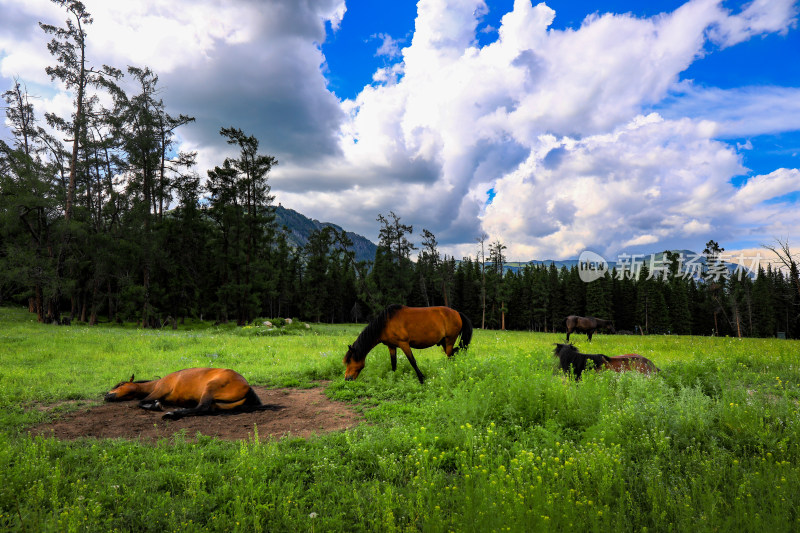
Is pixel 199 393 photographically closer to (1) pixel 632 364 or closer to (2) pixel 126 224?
(1) pixel 632 364

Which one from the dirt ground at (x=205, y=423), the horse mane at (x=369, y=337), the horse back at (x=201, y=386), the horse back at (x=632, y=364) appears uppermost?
the horse mane at (x=369, y=337)

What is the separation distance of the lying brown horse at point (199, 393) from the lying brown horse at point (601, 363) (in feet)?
25.0

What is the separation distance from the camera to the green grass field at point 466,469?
3.41m

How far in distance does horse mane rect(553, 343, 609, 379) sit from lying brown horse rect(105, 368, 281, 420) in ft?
24.9

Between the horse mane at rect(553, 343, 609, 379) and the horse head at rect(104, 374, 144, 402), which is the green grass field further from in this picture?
the horse mane at rect(553, 343, 609, 379)

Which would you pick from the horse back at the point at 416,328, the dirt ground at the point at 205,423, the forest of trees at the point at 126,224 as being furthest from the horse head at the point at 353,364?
the forest of trees at the point at 126,224

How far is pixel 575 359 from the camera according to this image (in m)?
9.38

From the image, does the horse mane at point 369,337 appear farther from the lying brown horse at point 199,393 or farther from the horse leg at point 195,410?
the horse leg at point 195,410

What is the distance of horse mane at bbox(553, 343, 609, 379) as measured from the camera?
909 centimetres

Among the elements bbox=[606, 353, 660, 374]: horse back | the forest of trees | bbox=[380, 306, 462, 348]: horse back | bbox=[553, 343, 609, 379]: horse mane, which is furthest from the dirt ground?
the forest of trees

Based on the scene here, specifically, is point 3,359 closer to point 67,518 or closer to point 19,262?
point 67,518

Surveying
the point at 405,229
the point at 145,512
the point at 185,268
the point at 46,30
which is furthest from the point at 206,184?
the point at 145,512

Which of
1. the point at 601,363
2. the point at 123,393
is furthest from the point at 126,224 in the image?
the point at 601,363

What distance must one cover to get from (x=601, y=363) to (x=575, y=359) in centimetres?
62
